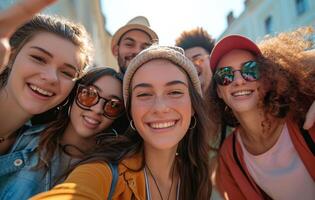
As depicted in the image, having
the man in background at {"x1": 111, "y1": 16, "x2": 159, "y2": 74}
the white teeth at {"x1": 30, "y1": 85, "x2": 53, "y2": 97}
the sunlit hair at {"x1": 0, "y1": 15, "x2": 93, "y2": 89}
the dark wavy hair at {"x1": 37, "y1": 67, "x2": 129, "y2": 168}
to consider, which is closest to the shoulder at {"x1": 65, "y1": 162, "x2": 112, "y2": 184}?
the dark wavy hair at {"x1": 37, "y1": 67, "x2": 129, "y2": 168}

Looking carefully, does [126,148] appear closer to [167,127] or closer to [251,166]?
Answer: [167,127]

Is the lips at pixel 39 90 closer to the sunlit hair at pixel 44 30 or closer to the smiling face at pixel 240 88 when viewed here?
the sunlit hair at pixel 44 30

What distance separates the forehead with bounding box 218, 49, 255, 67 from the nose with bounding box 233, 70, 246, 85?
8 centimetres

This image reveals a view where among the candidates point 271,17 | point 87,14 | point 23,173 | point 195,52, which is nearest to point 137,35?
point 195,52

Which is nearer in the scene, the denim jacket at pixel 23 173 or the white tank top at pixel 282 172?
the denim jacket at pixel 23 173

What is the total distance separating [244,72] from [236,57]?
171 millimetres

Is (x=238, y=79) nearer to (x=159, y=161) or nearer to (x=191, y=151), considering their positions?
(x=191, y=151)

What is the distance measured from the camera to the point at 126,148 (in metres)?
2.39

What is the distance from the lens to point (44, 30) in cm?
251

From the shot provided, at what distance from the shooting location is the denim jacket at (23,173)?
214 cm

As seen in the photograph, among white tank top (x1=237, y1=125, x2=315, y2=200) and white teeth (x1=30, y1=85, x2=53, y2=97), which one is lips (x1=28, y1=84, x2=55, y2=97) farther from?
white tank top (x1=237, y1=125, x2=315, y2=200)

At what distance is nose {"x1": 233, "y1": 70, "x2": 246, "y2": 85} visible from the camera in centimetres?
269

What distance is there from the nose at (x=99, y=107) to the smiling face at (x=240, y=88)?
114 cm

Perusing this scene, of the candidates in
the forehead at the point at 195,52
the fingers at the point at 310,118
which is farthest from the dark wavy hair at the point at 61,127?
the forehead at the point at 195,52
